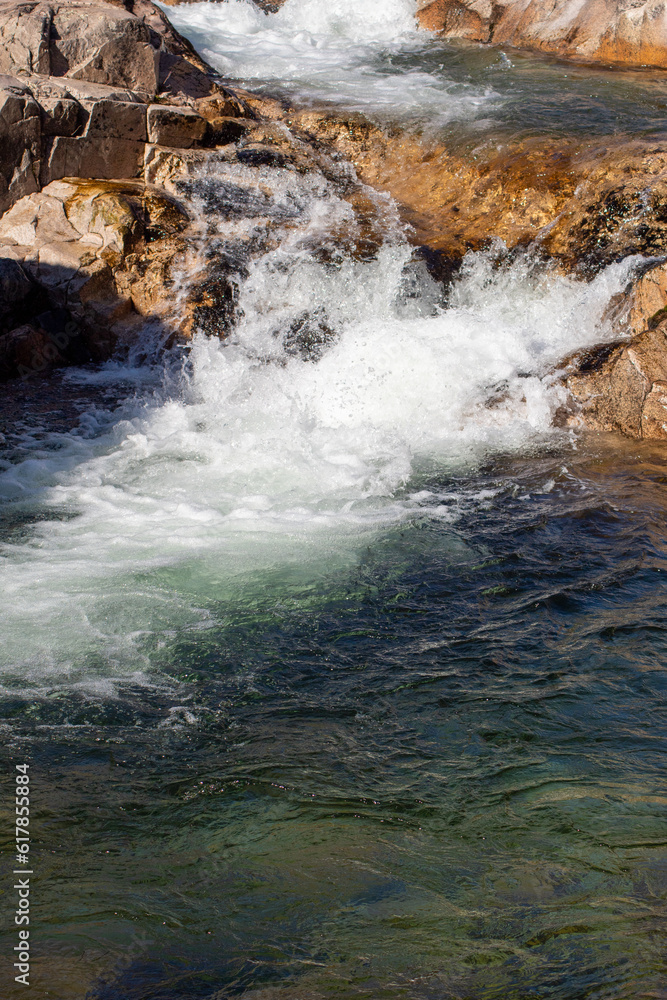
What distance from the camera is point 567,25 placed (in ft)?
37.6

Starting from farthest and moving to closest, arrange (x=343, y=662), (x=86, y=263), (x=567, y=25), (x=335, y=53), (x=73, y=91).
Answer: (x=335, y=53), (x=567, y=25), (x=73, y=91), (x=86, y=263), (x=343, y=662)

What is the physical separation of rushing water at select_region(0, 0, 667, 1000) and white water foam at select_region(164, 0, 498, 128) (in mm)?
3678

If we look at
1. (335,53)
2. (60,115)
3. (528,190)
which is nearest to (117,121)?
(60,115)

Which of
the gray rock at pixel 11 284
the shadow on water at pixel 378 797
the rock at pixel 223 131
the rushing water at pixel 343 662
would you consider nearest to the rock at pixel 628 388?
the rushing water at pixel 343 662

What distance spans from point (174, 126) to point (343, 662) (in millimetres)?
6943

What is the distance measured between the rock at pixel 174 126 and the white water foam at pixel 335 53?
6.41ft

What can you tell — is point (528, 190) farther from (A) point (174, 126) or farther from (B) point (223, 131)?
(A) point (174, 126)

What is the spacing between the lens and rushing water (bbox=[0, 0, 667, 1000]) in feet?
6.66

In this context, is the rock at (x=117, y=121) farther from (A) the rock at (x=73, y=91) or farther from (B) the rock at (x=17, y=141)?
(B) the rock at (x=17, y=141)

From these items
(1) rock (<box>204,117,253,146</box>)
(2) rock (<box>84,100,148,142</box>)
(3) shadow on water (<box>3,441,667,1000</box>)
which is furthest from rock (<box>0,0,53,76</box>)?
(3) shadow on water (<box>3,441,667,1000</box>)

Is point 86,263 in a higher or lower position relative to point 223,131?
lower

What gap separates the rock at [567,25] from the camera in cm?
1072

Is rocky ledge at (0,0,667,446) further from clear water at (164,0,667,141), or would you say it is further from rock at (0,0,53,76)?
clear water at (164,0,667,141)

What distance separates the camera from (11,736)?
282 centimetres
